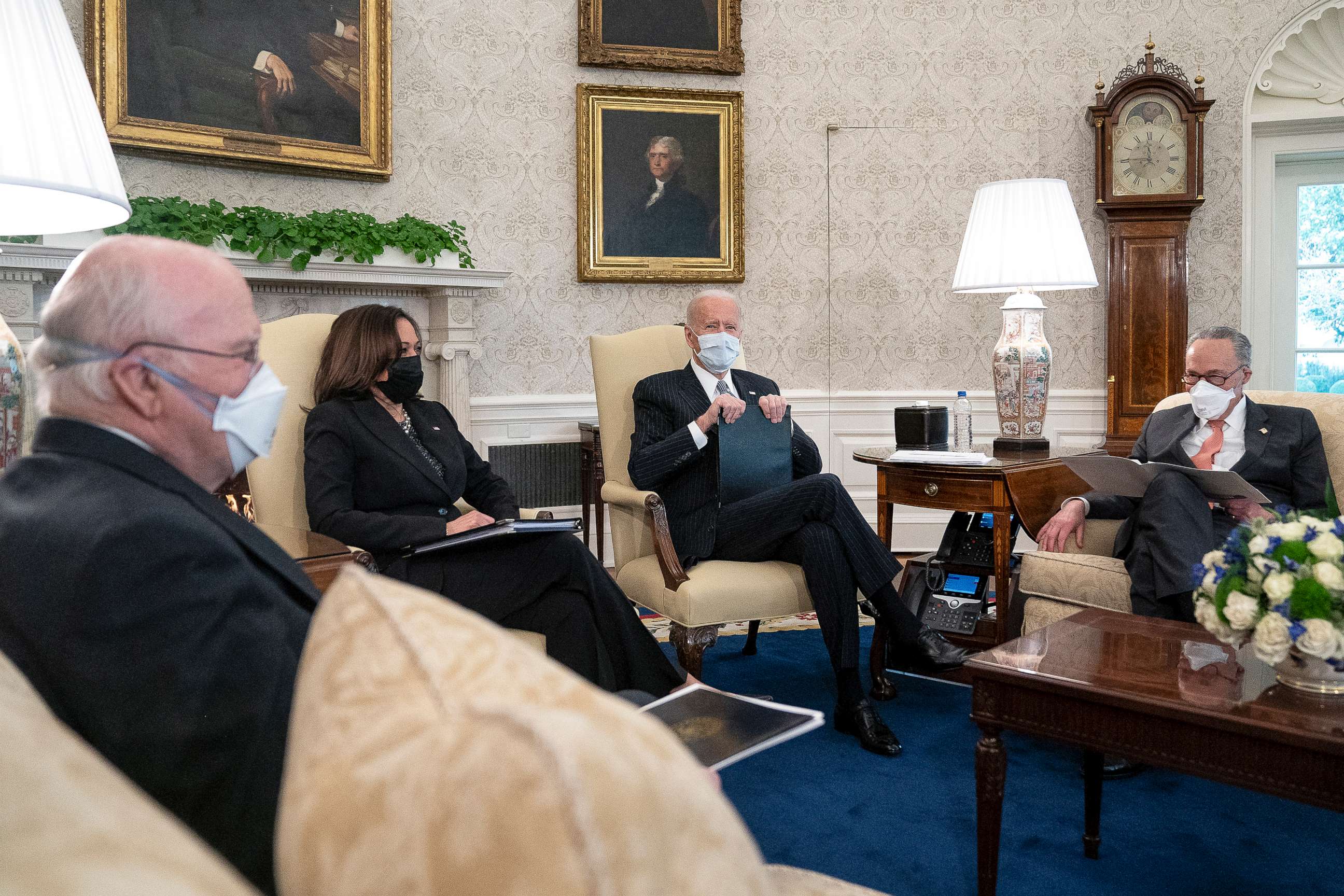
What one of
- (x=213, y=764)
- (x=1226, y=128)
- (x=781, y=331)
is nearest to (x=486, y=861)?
(x=213, y=764)

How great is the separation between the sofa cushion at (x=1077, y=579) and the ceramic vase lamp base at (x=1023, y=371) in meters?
0.68

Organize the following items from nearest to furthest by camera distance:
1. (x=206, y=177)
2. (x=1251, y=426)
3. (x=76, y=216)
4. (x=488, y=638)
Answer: (x=488, y=638) → (x=76, y=216) → (x=1251, y=426) → (x=206, y=177)

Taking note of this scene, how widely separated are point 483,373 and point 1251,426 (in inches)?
134

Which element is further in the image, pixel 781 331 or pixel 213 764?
pixel 781 331

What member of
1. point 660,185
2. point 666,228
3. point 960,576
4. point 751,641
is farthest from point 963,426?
point 660,185

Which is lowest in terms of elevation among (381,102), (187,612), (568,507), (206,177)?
(568,507)

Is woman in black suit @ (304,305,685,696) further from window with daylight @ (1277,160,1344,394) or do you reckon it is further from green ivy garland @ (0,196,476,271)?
window with daylight @ (1277,160,1344,394)

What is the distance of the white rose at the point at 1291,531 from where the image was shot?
180 cm

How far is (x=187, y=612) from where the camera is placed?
3.15ft

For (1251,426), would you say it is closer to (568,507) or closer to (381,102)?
(568,507)

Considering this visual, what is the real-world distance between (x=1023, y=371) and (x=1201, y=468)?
28.8 inches

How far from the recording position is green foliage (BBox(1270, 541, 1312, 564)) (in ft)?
5.82

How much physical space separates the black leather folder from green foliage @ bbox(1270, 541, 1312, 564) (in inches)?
60.7

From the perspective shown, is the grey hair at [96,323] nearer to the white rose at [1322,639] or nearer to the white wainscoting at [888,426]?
the white rose at [1322,639]
